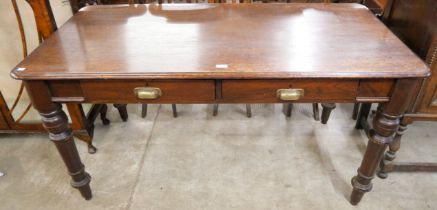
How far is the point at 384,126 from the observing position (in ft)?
4.29

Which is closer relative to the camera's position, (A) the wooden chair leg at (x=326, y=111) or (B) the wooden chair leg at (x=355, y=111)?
(A) the wooden chair leg at (x=326, y=111)

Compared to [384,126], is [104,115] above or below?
below

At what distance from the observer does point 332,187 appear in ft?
5.82

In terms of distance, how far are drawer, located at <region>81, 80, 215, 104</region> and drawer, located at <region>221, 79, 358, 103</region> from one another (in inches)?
3.0

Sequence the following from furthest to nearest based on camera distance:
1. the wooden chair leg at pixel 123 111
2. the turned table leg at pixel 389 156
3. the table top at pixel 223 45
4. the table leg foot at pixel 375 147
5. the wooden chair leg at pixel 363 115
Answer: the wooden chair leg at pixel 123 111
the wooden chair leg at pixel 363 115
the turned table leg at pixel 389 156
the table leg foot at pixel 375 147
the table top at pixel 223 45

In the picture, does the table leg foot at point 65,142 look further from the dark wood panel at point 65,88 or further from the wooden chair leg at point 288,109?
the wooden chair leg at point 288,109

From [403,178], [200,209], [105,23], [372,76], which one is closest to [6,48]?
[105,23]

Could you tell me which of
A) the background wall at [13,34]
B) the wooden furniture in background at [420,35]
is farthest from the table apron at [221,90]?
the background wall at [13,34]

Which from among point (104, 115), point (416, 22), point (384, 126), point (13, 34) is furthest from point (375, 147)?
point (13, 34)

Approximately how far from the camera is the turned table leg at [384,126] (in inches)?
47.1

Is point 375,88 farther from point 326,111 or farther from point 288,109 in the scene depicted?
point 288,109

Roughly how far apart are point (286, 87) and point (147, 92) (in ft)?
1.68

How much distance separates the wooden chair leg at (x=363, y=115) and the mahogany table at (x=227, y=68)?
2.12ft

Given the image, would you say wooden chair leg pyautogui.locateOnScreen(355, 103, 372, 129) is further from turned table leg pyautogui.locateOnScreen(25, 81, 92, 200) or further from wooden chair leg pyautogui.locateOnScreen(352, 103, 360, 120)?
turned table leg pyautogui.locateOnScreen(25, 81, 92, 200)
